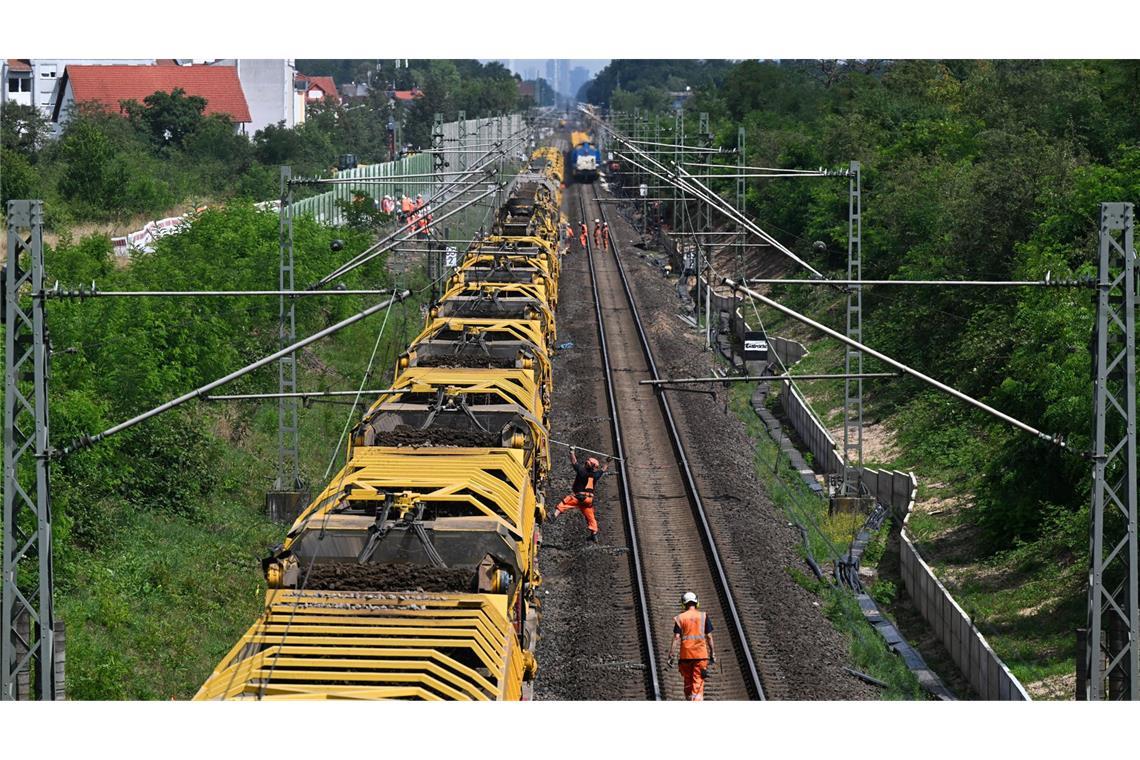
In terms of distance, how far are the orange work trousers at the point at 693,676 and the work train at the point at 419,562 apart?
2.01 m

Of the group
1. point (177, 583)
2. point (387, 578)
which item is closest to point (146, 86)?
point (177, 583)

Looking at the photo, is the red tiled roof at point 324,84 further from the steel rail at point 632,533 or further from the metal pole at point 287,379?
the metal pole at point 287,379

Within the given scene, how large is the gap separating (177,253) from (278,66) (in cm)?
4595

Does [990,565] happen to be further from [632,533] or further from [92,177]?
[92,177]

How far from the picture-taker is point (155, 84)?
66250mm

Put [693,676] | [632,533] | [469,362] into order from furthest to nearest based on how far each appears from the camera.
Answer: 1. [632,533]
2. [469,362]
3. [693,676]

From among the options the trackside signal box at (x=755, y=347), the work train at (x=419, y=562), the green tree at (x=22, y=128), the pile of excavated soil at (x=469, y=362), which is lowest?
the trackside signal box at (x=755, y=347)

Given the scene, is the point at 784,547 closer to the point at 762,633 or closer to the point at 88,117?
the point at 762,633

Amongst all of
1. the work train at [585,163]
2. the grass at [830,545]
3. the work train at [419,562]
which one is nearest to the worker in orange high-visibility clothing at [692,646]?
the work train at [419,562]

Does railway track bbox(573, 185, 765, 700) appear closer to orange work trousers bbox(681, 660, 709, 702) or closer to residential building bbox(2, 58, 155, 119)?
orange work trousers bbox(681, 660, 709, 702)

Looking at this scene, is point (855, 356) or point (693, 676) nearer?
point (693, 676)

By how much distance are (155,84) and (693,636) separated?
2246 inches

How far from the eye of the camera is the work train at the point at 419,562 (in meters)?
10.6

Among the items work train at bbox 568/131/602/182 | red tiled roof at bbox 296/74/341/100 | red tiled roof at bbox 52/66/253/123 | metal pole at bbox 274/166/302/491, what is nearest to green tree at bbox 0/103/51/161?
red tiled roof at bbox 52/66/253/123
